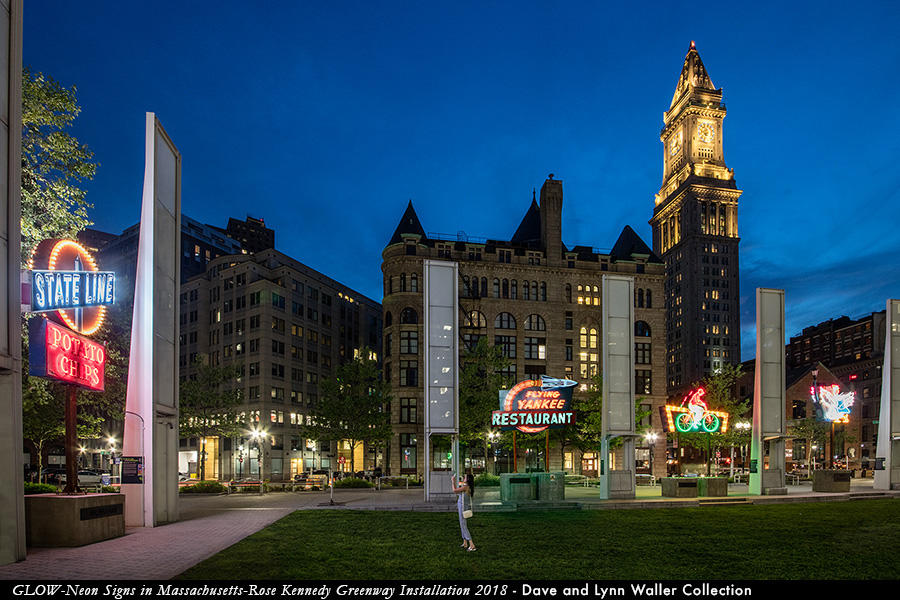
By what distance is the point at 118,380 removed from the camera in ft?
98.5

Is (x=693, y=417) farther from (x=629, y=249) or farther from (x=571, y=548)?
(x=629, y=249)

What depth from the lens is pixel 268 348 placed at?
97250 millimetres

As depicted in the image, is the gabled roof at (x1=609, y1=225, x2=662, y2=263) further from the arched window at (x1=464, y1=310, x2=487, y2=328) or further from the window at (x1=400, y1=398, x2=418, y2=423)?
the window at (x1=400, y1=398, x2=418, y2=423)

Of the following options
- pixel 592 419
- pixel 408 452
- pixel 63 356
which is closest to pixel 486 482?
pixel 592 419

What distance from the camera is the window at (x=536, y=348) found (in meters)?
87.2

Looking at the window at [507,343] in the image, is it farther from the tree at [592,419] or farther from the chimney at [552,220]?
the tree at [592,419]

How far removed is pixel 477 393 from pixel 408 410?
25.7 metres

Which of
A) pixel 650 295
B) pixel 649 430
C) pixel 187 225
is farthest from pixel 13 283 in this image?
pixel 187 225

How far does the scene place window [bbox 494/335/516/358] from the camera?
8612 centimetres

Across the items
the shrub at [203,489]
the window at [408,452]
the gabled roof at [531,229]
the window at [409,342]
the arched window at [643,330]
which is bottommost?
the window at [408,452]

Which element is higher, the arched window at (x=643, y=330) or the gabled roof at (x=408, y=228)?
the gabled roof at (x=408, y=228)

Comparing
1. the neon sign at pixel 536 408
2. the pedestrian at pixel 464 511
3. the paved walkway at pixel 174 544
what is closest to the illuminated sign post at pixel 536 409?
the neon sign at pixel 536 408

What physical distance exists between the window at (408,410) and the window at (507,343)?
13075mm
